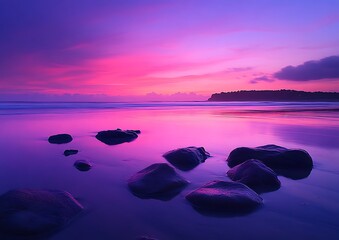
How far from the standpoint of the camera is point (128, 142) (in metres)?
9.14

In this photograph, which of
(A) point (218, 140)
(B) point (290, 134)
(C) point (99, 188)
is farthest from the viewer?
(B) point (290, 134)

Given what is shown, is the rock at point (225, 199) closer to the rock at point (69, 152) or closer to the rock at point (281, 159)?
the rock at point (281, 159)

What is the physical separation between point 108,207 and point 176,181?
4.18 feet

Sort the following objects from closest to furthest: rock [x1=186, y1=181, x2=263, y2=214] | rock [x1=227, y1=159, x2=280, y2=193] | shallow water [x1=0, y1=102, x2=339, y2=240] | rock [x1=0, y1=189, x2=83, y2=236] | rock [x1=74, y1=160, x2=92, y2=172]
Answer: rock [x1=0, y1=189, x2=83, y2=236], shallow water [x1=0, y1=102, x2=339, y2=240], rock [x1=186, y1=181, x2=263, y2=214], rock [x1=227, y1=159, x2=280, y2=193], rock [x1=74, y1=160, x2=92, y2=172]

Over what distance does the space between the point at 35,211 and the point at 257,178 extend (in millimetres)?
3379

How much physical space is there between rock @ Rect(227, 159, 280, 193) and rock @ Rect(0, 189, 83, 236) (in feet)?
8.92

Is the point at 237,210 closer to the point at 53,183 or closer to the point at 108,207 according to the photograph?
the point at 108,207

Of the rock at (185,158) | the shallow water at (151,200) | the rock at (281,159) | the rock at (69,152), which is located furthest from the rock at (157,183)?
the rock at (69,152)

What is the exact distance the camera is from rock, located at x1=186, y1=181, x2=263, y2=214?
3719mm

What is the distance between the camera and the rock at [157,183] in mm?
4297

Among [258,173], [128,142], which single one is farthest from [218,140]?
[258,173]

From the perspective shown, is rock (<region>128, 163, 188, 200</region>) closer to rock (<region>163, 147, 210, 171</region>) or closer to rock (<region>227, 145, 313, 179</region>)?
rock (<region>163, 147, 210, 171</region>)

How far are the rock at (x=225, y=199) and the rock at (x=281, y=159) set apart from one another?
1.96 m

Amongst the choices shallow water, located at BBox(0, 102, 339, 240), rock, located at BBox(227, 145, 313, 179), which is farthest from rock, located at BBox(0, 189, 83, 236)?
rock, located at BBox(227, 145, 313, 179)
